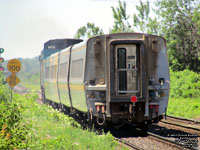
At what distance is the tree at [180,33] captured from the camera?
30895 millimetres

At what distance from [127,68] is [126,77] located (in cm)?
28

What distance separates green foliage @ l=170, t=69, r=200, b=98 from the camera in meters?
24.0

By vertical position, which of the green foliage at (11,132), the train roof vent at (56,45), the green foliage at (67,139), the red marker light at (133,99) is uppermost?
the train roof vent at (56,45)

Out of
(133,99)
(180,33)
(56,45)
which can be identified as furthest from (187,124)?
(180,33)

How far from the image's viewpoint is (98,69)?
35.8 feet

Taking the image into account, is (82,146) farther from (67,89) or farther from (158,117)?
(67,89)

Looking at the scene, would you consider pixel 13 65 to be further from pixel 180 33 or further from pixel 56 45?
pixel 180 33

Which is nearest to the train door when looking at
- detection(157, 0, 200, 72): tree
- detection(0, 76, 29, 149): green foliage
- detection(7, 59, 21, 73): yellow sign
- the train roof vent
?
detection(0, 76, 29, 149): green foliage

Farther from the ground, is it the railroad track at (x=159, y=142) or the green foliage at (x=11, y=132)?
the green foliage at (x=11, y=132)

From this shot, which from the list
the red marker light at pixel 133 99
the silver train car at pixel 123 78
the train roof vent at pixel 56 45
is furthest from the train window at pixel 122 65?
the train roof vent at pixel 56 45

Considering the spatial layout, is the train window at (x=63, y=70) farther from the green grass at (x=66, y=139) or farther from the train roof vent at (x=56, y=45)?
the train roof vent at (x=56, y=45)

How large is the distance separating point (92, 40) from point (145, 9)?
115 ft

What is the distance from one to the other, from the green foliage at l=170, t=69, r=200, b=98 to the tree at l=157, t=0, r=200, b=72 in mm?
3408

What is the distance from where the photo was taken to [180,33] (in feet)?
103
